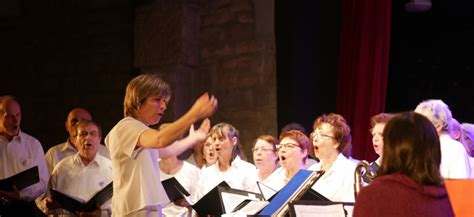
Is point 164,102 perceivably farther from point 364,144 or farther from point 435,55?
point 435,55

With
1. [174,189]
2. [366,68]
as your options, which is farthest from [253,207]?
[366,68]

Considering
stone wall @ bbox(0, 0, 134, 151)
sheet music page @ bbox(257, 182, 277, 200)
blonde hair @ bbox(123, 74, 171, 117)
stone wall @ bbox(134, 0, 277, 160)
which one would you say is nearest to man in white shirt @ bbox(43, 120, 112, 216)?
stone wall @ bbox(134, 0, 277, 160)

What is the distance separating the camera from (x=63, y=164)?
607 cm

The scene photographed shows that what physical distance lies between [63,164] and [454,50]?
357cm

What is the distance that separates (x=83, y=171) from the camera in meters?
6.03

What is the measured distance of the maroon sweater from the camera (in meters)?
2.71

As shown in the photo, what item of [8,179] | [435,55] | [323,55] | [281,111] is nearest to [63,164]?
[8,179]

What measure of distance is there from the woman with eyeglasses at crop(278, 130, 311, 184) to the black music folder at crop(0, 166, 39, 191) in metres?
1.73

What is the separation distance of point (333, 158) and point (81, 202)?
1775 mm

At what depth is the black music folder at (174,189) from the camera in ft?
17.1

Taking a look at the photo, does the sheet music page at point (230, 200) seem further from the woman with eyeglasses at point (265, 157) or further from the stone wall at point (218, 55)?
the stone wall at point (218, 55)

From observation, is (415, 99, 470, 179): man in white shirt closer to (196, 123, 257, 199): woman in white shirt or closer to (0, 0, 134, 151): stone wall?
(196, 123, 257, 199): woman in white shirt

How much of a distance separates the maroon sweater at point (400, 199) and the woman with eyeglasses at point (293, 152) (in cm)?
275

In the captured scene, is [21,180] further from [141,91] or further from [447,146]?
[447,146]
